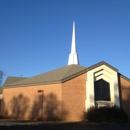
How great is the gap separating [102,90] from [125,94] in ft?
A: 13.3

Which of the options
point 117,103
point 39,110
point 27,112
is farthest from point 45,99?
point 117,103

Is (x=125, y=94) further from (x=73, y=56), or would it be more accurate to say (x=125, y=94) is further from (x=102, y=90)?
(x=73, y=56)

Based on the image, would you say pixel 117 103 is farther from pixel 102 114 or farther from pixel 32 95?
pixel 32 95

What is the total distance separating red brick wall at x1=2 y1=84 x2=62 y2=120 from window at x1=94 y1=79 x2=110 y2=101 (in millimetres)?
5414

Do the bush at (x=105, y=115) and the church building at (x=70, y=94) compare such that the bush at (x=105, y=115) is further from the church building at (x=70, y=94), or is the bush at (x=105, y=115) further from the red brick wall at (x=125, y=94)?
the red brick wall at (x=125, y=94)

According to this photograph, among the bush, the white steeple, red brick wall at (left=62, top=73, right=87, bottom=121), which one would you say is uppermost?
the white steeple

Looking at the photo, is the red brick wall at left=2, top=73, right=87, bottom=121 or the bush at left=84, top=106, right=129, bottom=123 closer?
the bush at left=84, top=106, right=129, bottom=123

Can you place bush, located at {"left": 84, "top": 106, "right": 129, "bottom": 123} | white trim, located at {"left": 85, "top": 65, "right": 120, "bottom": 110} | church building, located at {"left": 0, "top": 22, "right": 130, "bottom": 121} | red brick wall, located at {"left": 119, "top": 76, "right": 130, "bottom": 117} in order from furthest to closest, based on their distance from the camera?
1. red brick wall, located at {"left": 119, "top": 76, "right": 130, "bottom": 117}
2. white trim, located at {"left": 85, "top": 65, "right": 120, "bottom": 110}
3. church building, located at {"left": 0, "top": 22, "right": 130, "bottom": 121}
4. bush, located at {"left": 84, "top": 106, "right": 129, "bottom": 123}

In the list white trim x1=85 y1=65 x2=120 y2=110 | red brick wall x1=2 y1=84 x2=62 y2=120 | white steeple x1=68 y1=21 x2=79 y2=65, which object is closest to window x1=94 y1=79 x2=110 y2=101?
white trim x1=85 y1=65 x2=120 y2=110

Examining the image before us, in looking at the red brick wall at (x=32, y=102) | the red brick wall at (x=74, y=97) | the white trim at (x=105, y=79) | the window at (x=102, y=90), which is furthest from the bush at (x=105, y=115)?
the red brick wall at (x=32, y=102)

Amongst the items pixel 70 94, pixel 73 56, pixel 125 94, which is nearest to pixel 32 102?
pixel 70 94

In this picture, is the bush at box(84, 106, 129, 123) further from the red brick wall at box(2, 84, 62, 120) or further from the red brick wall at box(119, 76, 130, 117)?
the red brick wall at box(2, 84, 62, 120)

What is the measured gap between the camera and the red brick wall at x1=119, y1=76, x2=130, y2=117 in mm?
29469

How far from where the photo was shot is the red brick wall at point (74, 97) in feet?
83.9
